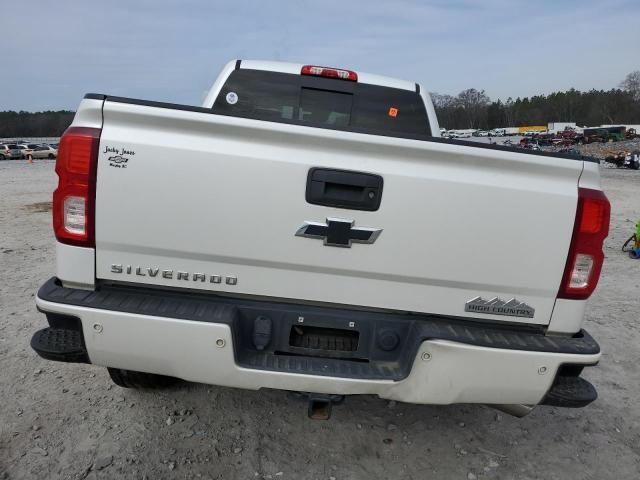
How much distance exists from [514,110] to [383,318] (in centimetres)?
13512

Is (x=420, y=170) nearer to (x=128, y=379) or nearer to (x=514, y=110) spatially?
(x=128, y=379)

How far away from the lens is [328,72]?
12.4 feet

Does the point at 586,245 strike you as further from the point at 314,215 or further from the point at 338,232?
the point at 314,215

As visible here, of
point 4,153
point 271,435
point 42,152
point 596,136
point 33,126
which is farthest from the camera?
point 33,126

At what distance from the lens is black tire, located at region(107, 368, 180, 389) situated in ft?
9.85

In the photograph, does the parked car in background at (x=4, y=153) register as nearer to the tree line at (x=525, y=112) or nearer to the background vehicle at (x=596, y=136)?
the tree line at (x=525, y=112)

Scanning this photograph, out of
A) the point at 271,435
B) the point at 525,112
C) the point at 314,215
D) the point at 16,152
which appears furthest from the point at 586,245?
the point at 525,112

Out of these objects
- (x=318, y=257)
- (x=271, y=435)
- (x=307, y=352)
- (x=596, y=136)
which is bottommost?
(x=271, y=435)

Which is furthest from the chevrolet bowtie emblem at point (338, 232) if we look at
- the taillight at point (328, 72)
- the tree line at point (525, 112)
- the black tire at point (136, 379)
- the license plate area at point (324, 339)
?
the tree line at point (525, 112)

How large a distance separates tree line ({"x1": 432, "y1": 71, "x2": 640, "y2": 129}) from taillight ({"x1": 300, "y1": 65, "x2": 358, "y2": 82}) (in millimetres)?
96916

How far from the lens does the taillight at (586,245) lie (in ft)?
7.56

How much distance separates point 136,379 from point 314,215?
169 centimetres

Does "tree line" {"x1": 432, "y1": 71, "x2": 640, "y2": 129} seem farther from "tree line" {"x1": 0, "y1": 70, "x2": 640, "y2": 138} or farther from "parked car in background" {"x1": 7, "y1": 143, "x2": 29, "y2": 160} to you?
"parked car in background" {"x1": 7, "y1": 143, "x2": 29, "y2": 160}

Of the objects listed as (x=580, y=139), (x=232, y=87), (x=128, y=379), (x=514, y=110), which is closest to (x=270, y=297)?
(x=128, y=379)
